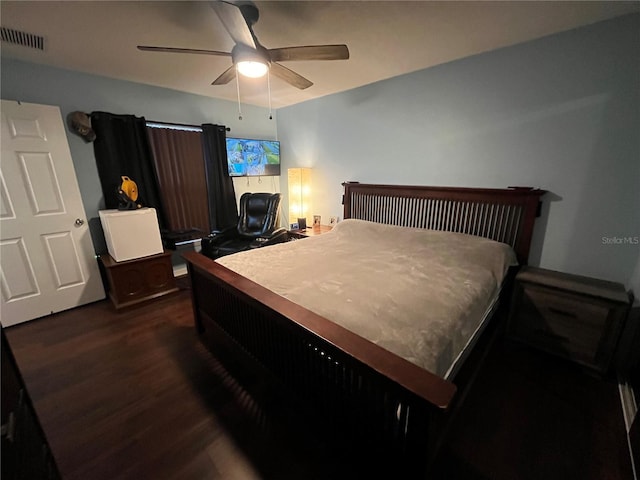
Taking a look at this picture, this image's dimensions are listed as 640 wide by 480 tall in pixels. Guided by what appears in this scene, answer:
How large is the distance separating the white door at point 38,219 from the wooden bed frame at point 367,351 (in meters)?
1.63

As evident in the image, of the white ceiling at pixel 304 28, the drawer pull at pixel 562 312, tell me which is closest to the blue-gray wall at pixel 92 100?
the white ceiling at pixel 304 28

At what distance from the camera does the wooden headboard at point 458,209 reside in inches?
86.7

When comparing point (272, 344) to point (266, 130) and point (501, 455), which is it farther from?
point (266, 130)

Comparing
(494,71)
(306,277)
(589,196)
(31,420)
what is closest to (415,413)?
(306,277)

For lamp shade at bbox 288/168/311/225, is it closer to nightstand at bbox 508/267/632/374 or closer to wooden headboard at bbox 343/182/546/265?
wooden headboard at bbox 343/182/546/265

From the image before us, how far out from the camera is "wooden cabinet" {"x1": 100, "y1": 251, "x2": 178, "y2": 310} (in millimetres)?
2754

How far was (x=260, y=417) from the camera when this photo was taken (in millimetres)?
1566

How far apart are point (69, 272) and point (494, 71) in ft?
14.7

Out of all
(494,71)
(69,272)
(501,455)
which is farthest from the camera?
(69,272)

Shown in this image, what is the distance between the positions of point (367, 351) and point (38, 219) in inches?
131

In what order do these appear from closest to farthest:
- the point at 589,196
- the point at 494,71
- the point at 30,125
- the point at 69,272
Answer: the point at 589,196, the point at 494,71, the point at 30,125, the point at 69,272

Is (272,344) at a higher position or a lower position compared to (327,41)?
lower

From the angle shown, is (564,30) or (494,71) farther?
(494,71)

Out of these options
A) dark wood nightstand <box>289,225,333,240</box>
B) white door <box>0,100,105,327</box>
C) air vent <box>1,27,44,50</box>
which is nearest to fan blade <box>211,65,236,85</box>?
air vent <box>1,27,44,50</box>
